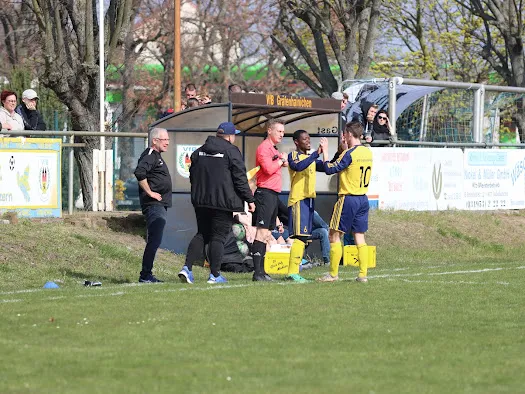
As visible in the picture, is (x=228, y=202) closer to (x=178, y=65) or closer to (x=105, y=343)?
(x=105, y=343)

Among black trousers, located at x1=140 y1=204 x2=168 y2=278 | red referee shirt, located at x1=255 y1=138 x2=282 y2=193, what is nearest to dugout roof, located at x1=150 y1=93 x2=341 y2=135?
red referee shirt, located at x1=255 y1=138 x2=282 y2=193

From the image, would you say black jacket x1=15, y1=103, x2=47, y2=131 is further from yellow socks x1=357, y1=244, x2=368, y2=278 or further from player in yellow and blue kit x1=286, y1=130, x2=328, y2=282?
yellow socks x1=357, y1=244, x2=368, y2=278

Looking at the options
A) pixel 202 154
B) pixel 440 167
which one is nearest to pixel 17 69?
pixel 440 167

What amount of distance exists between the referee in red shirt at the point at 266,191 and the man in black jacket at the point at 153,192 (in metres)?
1.15

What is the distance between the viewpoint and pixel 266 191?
14375mm

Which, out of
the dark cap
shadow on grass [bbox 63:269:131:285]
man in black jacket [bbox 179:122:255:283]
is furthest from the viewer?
shadow on grass [bbox 63:269:131:285]

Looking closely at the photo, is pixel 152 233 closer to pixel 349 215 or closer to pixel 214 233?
pixel 214 233

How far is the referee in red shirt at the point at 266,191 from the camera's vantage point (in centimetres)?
1426

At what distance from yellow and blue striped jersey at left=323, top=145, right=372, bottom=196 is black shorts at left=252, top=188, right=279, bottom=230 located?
1.03 metres

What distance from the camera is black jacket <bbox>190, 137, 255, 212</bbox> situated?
13617 mm

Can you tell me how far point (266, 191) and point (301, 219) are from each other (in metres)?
0.65

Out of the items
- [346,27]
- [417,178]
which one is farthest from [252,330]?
[346,27]

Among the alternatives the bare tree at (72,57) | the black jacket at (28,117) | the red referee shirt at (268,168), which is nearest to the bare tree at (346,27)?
the bare tree at (72,57)

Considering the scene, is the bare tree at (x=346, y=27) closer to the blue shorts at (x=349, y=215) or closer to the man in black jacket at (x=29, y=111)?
the man in black jacket at (x=29, y=111)
